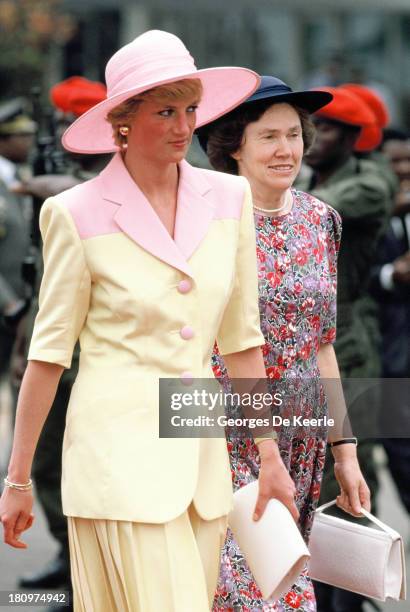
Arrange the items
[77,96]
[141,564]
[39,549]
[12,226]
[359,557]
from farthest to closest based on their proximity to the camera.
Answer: [12,226] → [39,549] → [77,96] → [359,557] → [141,564]

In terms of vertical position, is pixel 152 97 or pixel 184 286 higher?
pixel 152 97

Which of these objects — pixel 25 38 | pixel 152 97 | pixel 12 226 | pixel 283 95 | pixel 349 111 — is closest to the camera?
pixel 152 97

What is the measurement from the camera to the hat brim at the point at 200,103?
3729 millimetres

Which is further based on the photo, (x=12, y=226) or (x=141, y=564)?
(x=12, y=226)

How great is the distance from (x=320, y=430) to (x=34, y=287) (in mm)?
2377

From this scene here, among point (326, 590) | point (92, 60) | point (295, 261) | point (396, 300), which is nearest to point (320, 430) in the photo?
point (295, 261)

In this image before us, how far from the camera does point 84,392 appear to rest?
3.69 meters

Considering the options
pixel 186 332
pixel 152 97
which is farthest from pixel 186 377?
pixel 152 97

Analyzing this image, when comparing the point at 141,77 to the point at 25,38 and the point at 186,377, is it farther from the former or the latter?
the point at 25,38

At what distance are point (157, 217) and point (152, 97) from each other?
284mm

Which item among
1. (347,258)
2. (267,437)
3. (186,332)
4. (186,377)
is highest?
(347,258)

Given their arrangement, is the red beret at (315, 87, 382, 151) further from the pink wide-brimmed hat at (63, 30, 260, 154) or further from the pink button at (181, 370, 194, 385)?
the pink button at (181, 370, 194, 385)

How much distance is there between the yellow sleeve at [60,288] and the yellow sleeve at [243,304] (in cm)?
38

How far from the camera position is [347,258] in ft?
20.0
